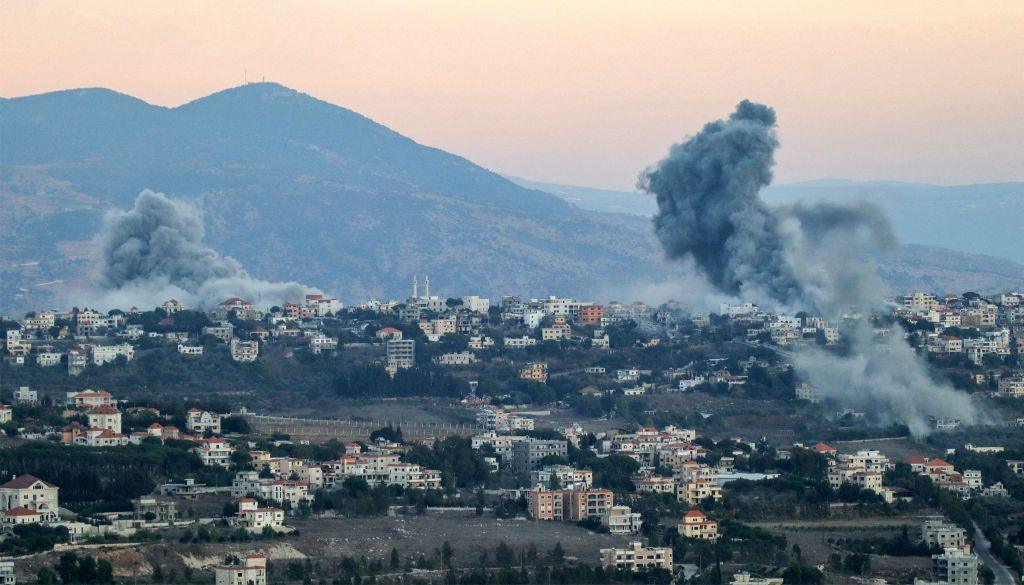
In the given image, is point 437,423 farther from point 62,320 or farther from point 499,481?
point 62,320

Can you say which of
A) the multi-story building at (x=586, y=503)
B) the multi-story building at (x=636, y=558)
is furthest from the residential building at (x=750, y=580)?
the multi-story building at (x=586, y=503)

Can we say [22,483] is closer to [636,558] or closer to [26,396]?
[636,558]

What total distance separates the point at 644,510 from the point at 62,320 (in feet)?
161

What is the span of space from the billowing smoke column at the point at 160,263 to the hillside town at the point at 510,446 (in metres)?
4.10

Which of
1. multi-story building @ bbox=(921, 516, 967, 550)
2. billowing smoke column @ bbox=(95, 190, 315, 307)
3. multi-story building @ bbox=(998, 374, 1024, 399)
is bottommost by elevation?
multi-story building @ bbox=(921, 516, 967, 550)

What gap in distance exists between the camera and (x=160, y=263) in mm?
129250

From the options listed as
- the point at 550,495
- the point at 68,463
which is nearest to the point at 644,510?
the point at 550,495

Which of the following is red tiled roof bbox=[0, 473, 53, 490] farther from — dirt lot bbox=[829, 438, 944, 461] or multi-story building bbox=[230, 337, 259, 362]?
multi-story building bbox=[230, 337, 259, 362]

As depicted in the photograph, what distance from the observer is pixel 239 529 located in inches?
2552

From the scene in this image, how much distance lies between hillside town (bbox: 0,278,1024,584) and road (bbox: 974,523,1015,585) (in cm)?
14

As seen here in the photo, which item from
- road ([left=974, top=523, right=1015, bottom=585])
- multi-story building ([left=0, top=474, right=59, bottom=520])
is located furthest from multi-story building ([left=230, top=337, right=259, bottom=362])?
road ([left=974, top=523, right=1015, bottom=585])

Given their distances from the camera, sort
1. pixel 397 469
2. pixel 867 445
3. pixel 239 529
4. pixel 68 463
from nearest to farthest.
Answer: pixel 239 529
pixel 68 463
pixel 397 469
pixel 867 445

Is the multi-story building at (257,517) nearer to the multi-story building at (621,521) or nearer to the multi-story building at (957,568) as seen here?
the multi-story building at (621,521)

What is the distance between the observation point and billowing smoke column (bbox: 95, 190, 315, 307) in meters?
128
